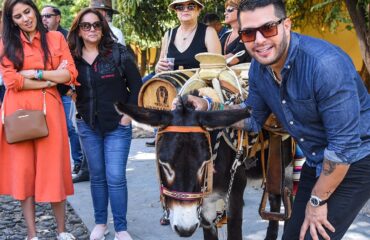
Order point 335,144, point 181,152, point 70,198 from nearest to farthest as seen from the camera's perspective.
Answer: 1. point 335,144
2. point 181,152
3. point 70,198

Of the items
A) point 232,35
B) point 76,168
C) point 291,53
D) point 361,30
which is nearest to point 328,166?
point 291,53

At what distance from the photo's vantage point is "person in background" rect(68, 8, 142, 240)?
4512 mm

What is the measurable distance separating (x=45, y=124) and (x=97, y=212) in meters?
1.14

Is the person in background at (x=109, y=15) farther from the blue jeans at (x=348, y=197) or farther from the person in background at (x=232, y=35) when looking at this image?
the blue jeans at (x=348, y=197)

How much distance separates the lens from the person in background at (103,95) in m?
4.51

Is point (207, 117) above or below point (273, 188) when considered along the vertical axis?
above

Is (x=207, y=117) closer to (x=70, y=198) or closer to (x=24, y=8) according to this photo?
(x=24, y=8)

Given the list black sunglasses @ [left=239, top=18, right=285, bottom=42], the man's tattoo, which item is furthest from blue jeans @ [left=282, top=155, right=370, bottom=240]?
black sunglasses @ [left=239, top=18, right=285, bottom=42]

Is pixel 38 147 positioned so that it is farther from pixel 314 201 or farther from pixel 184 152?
pixel 314 201

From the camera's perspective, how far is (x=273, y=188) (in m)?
4.27

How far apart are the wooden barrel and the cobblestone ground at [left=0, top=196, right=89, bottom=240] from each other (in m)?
1.98

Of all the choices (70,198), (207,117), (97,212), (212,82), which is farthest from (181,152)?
(70,198)

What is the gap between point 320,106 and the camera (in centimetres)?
252

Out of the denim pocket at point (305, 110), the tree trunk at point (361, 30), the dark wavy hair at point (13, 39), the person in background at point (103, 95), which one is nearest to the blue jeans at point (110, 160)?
the person in background at point (103, 95)
